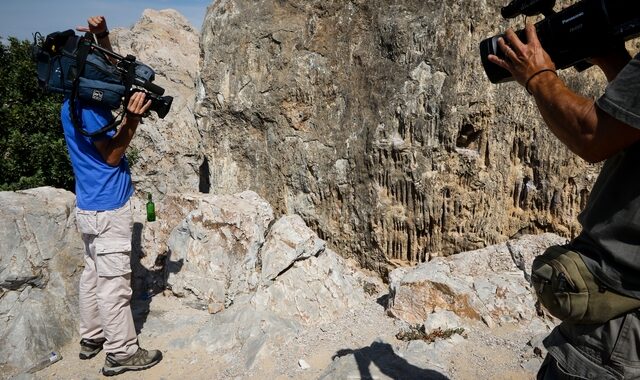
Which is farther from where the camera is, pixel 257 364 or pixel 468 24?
pixel 468 24

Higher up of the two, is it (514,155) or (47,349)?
(514,155)

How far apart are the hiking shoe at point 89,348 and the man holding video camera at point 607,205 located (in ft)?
13.5

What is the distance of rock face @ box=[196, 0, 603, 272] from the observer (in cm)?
516

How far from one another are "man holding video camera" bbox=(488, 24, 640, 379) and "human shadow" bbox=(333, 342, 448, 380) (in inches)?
78.8

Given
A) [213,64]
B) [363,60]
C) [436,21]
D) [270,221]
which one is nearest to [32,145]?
[213,64]

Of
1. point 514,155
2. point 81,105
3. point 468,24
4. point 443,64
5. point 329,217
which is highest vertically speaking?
point 468,24

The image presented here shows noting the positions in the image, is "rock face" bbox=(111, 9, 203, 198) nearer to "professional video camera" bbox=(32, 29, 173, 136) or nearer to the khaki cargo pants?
the khaki cargo pants

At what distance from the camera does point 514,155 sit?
5.20 meters

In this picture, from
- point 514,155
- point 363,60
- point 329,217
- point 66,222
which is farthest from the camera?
point 329,217

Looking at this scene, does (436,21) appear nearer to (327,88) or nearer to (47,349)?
(327,88)

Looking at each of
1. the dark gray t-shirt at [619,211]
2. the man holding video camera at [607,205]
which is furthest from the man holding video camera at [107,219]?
the dark gray t-shirt at [619,211]

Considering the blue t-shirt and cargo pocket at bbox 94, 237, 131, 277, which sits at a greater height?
the blue t-shirt

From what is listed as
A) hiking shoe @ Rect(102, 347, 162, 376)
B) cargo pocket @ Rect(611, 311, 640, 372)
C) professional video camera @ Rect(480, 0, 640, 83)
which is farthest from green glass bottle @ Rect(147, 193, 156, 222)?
cargo pocket @ Rect(611, 311, 640, 372)

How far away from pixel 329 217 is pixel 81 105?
349 centimetres
